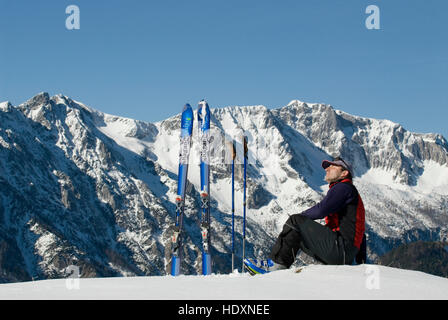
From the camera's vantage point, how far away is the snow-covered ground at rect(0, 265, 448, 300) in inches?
359

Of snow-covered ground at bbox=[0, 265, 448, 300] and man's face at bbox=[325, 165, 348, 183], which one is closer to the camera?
snow-covered ground at bbox=[0, 265, 448, 300]

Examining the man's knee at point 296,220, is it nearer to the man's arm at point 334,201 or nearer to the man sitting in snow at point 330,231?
the man sitting in snow at point 330,231

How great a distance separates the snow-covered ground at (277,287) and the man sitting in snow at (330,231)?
82 cm

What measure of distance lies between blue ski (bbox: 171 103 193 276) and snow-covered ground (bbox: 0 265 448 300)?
28595 mm

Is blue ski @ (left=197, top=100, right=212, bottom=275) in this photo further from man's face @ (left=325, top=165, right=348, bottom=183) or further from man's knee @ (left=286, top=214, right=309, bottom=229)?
man's knee @ (left=286, top=214, right=309, bottom=229)

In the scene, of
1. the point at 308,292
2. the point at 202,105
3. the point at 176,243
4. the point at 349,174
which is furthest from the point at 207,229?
the point at 308,292

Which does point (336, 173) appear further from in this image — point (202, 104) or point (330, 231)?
point (202, 104)

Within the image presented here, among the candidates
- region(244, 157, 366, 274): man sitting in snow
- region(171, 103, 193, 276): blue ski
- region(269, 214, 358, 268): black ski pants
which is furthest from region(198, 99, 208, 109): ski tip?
region(269, 214, 358, 268): black ski pants

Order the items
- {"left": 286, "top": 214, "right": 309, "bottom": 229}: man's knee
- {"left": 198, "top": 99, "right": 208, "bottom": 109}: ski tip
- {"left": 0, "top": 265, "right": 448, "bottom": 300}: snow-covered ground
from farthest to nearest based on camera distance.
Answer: {"left": 198, "top": 99, "right": 208, "bottom": 109}: ski tip < {"left": 286, "top": 214, "right": 309, "bottom": 229}: man's knee < {"left": 0, "top": 265, "right": 448, "bottom": 300}: snow-covered ground

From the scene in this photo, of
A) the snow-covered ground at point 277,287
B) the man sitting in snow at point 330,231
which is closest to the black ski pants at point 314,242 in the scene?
the man sitting in snow at point 330,231

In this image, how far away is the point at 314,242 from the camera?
11875 mm

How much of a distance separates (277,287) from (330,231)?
7.86 ft

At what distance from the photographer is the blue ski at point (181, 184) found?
3997 centimetres

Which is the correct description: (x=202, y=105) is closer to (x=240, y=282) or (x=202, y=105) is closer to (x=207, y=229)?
(x=207, y=229)
